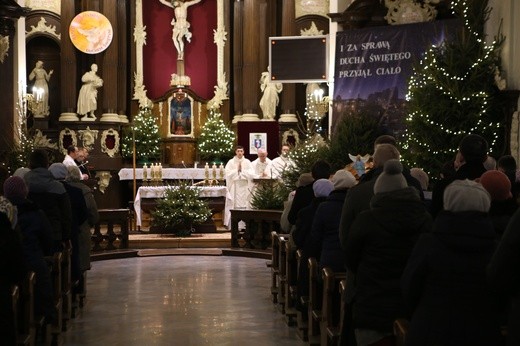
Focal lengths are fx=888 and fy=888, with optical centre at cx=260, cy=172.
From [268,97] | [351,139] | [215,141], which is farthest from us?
[268,97]

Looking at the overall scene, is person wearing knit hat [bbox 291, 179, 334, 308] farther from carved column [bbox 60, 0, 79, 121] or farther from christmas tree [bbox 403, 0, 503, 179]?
carved column [bbox 60, 0, 79, 121]

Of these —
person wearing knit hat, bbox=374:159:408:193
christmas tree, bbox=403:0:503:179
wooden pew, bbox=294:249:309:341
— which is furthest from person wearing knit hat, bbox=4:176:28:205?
christmas tree, bbox=403:0:503:179

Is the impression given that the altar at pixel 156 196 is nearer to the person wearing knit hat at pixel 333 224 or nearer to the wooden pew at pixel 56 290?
the wooden pew at pixel 56 290

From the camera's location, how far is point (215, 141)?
23.2 m

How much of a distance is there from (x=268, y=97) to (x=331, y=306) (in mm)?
16761

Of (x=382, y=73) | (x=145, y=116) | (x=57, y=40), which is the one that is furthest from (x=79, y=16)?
(x=382, y=73)

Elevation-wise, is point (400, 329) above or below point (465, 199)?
below

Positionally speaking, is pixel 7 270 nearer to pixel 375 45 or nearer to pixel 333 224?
pixel 333 224

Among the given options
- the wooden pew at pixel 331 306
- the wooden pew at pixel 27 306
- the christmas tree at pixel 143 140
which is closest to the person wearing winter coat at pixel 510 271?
the wooden pew at pixel 331 306

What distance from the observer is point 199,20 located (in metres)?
24.9

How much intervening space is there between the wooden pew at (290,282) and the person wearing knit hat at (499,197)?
14.0 ft

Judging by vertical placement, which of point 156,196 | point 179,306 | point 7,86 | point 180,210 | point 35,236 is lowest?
point 179,306

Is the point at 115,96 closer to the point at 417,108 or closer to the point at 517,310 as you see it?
Result: the point at 417,108

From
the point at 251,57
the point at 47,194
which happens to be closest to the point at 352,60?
the point at 251,57
